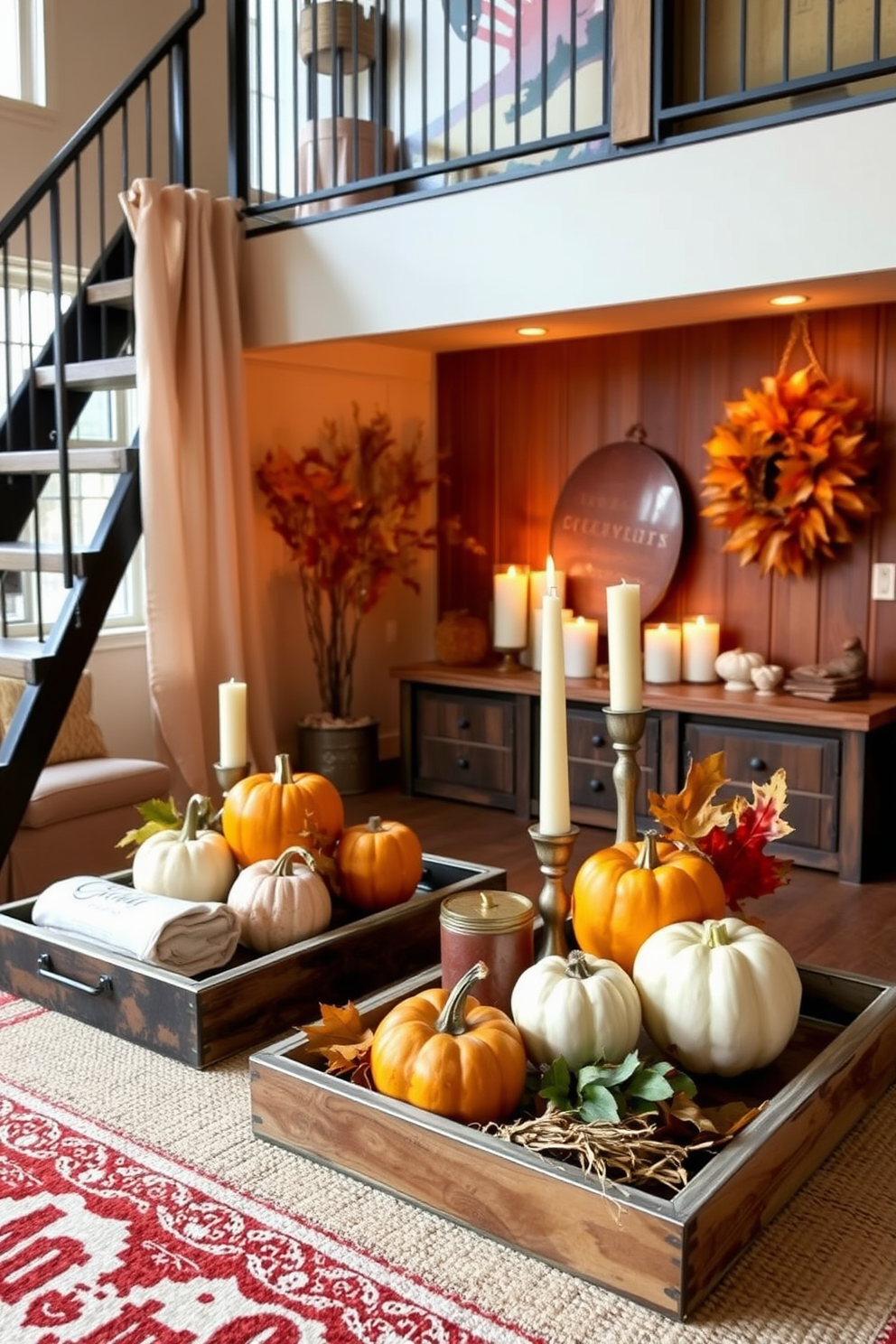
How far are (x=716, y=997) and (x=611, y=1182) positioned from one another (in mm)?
336

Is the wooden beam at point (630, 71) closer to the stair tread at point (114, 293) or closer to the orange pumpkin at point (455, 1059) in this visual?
the stair tread at point (114, 293)

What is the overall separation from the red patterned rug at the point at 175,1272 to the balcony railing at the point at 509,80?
8.98 ft

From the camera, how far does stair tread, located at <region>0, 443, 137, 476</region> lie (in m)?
3.83

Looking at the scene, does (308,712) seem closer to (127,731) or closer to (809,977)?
(127,731)

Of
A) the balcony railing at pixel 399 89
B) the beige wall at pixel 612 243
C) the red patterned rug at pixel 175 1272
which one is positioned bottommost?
the red patterned rug at pixel 175 1272

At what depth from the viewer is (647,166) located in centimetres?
331

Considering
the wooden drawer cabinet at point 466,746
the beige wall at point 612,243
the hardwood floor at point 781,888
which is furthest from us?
the wooden drawer cabinet at point 466,746

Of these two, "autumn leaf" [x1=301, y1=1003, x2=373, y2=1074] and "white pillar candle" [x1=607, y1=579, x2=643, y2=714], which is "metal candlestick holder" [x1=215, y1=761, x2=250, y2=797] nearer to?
"autumn leaf" [x1=301, y1=1003, x2=373, y2=1074]

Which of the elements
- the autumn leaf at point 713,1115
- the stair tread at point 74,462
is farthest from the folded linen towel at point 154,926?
the stair tread at point 74,462

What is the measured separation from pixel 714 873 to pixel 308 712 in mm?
3476

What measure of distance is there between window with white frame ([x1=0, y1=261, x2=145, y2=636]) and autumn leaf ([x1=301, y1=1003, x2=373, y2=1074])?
9.97 ft

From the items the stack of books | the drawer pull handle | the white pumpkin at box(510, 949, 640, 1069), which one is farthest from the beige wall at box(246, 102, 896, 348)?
the drawer pull handle

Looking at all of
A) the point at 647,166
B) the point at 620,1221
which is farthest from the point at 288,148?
the point at 620,1221

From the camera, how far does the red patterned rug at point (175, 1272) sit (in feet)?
4.66
